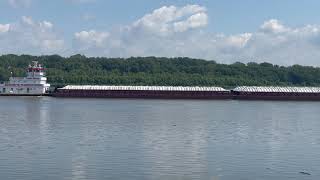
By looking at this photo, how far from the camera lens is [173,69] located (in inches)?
6939

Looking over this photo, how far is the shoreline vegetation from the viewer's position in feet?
512

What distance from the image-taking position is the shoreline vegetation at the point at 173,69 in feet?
512

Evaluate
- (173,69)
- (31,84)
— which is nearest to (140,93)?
(31,84)

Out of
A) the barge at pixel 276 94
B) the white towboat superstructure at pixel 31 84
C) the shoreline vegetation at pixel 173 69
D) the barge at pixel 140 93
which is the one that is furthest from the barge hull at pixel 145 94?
the shoreline vegetation at pixel 173 69

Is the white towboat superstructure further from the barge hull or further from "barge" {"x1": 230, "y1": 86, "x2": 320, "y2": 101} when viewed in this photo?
"barge" {"x1": 230, "y1": 86, "x2": 320, "y2": 101}

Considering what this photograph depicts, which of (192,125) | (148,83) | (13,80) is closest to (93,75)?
(148,83)

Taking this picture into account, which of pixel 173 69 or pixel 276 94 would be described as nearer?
pixel 276 94

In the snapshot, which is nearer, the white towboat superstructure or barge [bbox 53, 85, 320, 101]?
the white towboat superstructure

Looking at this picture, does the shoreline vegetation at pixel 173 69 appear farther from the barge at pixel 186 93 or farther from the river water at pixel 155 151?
the river water at pixel 155 151

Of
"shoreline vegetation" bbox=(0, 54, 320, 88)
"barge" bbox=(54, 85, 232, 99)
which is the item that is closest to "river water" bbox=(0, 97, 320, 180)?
"barge" bbox=(54, 85, 232, 99)

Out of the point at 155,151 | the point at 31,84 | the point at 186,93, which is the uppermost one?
the point at 31,84

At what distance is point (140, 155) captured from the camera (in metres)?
26.6

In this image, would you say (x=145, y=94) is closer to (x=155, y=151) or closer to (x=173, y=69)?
Result: (x=173, y=69)

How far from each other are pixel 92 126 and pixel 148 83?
102567mm
